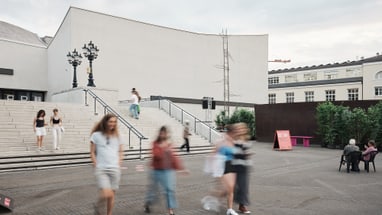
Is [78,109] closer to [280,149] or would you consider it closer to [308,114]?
[280,149]

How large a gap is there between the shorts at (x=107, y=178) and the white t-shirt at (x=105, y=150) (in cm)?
7

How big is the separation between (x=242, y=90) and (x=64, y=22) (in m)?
24.8

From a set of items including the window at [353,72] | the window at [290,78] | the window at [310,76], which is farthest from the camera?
the window at [290,78]

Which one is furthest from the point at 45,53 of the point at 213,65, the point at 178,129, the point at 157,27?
the point at 178,129

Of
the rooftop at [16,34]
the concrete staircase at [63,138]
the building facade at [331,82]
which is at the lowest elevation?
the concrete staircase at [63,138]

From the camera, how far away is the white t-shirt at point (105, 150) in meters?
4.91

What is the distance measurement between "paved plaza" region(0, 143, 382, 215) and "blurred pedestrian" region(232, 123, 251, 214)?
0.39m

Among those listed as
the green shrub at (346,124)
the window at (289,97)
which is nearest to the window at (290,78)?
the window at (289,97)

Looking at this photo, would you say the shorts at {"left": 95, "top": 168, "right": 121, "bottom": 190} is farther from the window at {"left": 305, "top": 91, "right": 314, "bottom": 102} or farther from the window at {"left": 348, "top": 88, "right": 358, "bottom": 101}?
the window at {"left": 305, "top": 91, "right": 314, "bottom": 102}

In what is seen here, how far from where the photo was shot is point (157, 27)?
128ft

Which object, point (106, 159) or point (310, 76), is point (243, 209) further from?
point (310, 76)

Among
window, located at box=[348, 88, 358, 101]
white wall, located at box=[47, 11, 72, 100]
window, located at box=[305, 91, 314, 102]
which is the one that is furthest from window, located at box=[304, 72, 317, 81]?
white wall, located at box=[47, 11, 72, 100]

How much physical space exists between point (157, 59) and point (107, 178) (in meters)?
34.2

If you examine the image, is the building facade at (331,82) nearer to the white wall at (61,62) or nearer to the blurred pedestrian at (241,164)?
the white wall at (61,62)
